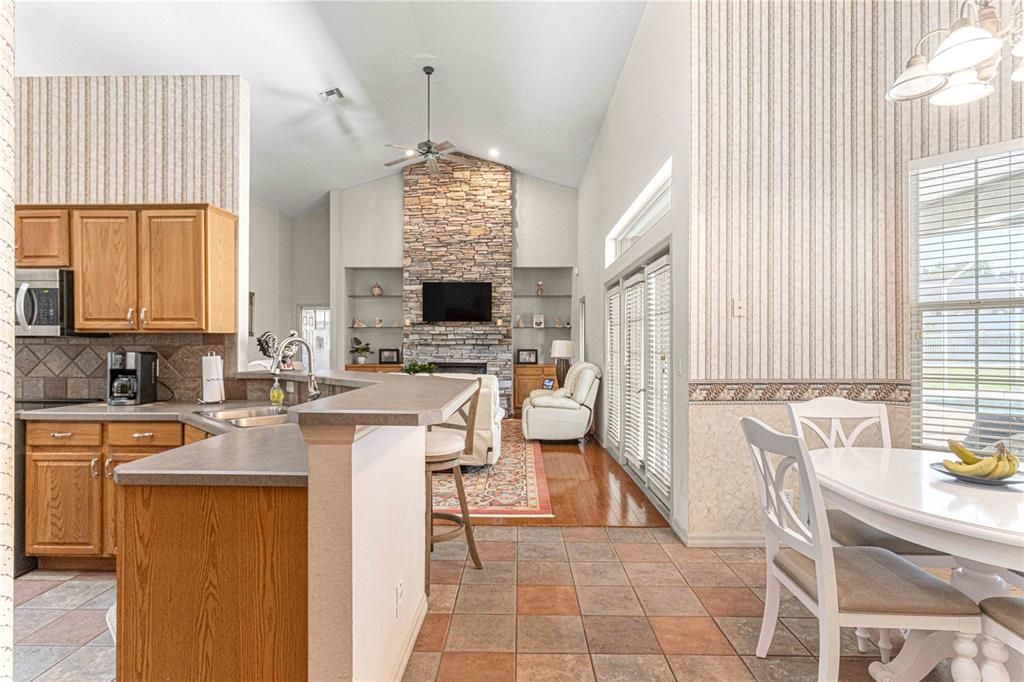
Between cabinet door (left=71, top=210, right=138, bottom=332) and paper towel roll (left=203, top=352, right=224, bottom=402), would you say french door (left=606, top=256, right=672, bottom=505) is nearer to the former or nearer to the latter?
paper towel roll (left=203, top=352, right=224, bottom=402)

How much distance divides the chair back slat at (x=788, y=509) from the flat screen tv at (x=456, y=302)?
6.75m

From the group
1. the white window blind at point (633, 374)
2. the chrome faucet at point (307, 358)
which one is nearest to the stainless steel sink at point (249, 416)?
the chrome faucet at point (307, 358)

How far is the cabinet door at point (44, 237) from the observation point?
9.70 ft

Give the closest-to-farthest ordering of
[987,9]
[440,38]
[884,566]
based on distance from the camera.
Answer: [884,566]
[987,9]
[440,38]

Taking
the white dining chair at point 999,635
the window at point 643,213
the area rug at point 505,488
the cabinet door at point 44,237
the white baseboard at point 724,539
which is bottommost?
the area rug at point 505,488

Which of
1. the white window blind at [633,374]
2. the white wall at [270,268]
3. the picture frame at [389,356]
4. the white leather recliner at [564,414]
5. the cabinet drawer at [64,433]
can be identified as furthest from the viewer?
the picture frame at [389,356]

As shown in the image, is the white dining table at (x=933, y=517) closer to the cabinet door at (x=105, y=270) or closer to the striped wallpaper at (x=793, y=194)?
the striped wallpaper at (x=793, y=194)

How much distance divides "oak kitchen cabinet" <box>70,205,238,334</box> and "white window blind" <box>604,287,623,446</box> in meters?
3.68

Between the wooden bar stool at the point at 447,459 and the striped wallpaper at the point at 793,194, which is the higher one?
the striped wallpaper at the point at 793,194

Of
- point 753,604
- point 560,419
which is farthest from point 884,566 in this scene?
point 560,419

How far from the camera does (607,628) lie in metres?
2.11

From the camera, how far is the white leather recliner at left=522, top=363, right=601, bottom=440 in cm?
595

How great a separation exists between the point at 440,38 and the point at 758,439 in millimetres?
4743

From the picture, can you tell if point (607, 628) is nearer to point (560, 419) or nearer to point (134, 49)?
point (560, 419)
